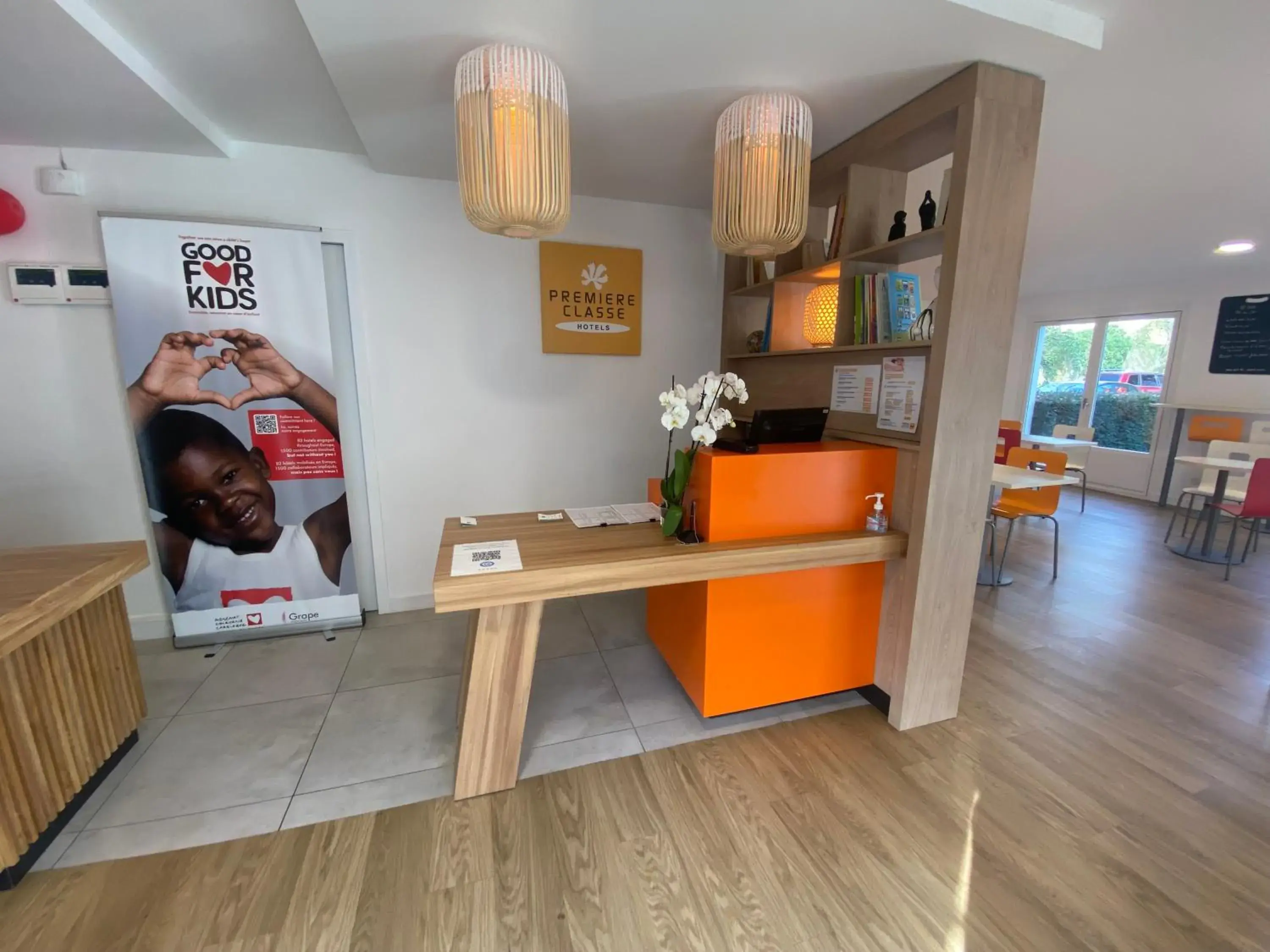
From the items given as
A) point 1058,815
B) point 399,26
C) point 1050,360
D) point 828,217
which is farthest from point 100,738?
point 1050,360

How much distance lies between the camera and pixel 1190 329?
18.4 ft

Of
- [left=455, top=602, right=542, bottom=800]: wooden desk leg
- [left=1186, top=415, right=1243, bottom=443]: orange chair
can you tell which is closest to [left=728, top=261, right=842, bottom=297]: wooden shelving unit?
[left=455, top=602, right=542, bottom=800]: wooden desk leg

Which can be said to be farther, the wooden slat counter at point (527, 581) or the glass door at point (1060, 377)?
the glass door at point (1060, 377)

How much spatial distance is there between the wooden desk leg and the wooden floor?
3.6 inches

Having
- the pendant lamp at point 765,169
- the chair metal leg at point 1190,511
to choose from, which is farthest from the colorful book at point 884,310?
the chair metal leg at point 1190,511

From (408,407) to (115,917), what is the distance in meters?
2.24

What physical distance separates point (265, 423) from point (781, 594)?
8.90ft

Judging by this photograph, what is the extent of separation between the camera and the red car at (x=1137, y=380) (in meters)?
5.98

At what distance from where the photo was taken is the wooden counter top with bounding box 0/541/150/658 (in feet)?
4.49

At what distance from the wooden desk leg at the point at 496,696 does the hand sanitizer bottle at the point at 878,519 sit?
1.37 m

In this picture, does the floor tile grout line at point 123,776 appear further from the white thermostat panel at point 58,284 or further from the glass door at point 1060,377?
the glass door at point 1060,377

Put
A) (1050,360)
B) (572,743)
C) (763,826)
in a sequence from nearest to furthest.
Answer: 1. (763,826)
2. (572,743)
3. (1050,360)

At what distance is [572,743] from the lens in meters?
2.07

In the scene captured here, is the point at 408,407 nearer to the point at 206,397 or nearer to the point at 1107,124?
the point at 206,397
